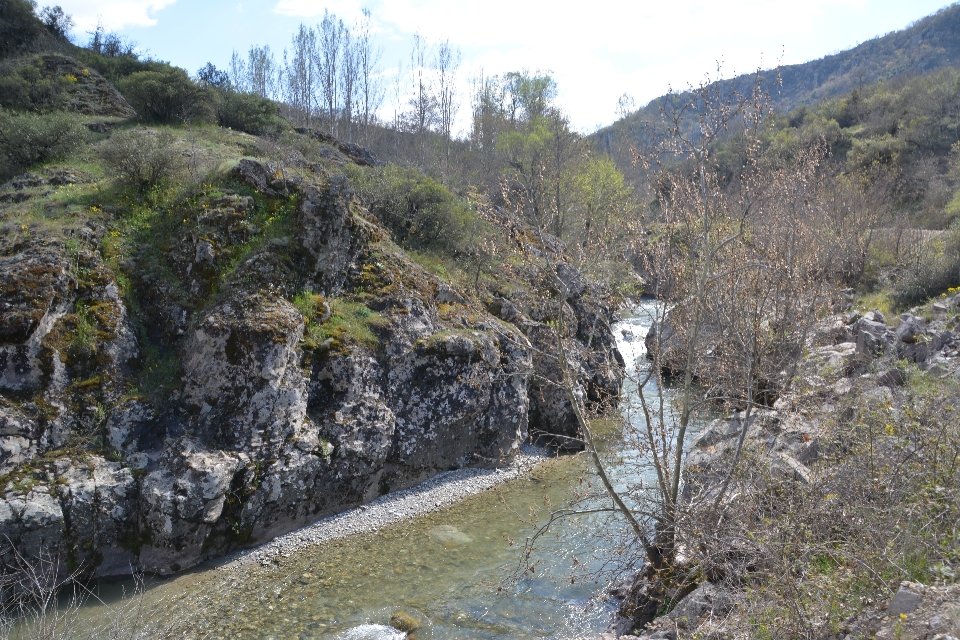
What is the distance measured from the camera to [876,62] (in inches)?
3511

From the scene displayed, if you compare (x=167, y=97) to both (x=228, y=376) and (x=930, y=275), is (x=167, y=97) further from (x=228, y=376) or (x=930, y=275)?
(x=930, y=275)

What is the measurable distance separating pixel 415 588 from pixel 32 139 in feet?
45.0

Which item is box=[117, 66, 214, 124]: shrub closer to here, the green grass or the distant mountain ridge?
the green grass

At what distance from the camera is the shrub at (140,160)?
40.1 feet

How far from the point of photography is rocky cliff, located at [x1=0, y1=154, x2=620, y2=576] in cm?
850

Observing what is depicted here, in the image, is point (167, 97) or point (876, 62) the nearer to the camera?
point (167, 97)

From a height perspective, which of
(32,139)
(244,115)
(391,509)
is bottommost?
(391,509)

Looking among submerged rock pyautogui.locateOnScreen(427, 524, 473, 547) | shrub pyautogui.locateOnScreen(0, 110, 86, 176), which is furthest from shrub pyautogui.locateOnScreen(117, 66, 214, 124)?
submerged rock pyautogui.locateOnScreen(427, 524, 473, 547)

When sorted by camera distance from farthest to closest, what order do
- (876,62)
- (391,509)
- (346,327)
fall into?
1. (876,62)
2. (346,327)
3. (391,509)

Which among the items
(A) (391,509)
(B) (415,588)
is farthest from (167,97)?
(B) (415,588)

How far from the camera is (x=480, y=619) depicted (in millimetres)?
7727

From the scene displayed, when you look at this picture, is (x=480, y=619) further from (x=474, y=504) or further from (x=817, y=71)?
(x=817, y=71)

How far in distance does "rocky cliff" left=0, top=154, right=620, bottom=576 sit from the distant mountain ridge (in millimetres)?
63603

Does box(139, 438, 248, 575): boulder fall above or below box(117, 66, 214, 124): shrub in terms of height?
below
